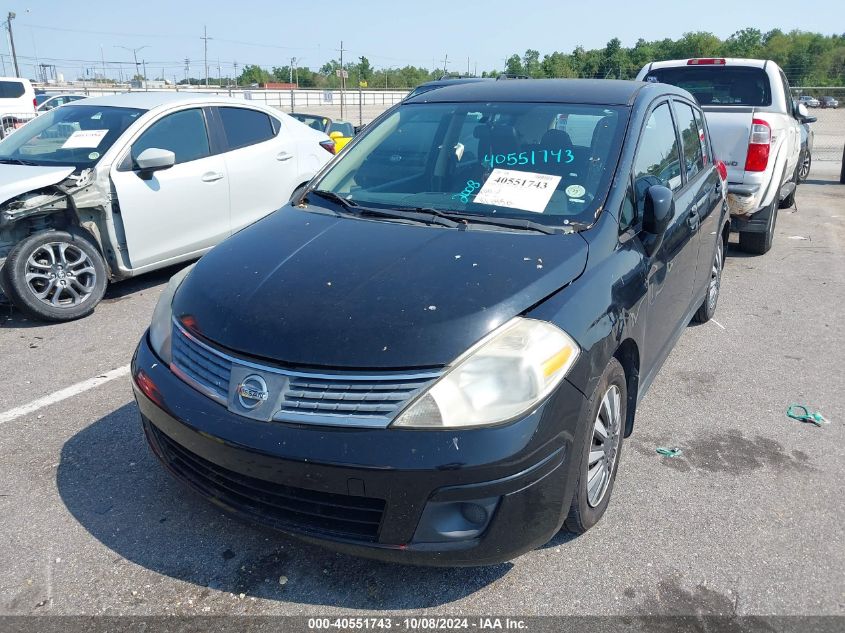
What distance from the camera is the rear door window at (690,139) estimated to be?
4203 mm

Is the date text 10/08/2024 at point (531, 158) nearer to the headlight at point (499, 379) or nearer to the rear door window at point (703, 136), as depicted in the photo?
the headlight at point (499, 379)

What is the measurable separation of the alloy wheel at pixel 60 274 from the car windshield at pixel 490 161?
2.72m

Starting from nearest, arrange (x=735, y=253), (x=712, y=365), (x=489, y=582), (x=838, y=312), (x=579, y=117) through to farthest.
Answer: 1. (x=489, y=582)
2. (x=579, y=117)
3. (x=712, y=365)
4. (x=838, y=312)
5. (x=735, y=253)

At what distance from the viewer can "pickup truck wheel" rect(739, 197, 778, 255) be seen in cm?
739

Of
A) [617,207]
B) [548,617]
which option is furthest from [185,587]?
[617,207]

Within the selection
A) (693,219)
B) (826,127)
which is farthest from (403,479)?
(826,127)

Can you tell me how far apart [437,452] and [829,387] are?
3.29 metres

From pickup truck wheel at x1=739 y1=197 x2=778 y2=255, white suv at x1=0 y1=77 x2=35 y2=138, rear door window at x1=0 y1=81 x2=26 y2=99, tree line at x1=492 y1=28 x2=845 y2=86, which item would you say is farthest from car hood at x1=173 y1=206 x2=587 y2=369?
tree line at x1=492 y1=28 x2=845 y2=86

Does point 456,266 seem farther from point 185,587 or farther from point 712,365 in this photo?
point 712,365

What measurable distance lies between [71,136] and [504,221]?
4.49 m

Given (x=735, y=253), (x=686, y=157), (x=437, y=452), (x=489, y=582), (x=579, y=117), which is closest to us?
(x=437, y=452)

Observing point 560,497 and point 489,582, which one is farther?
point 489,582

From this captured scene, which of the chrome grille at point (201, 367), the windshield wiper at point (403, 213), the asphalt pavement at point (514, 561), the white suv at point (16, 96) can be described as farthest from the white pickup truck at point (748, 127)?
the white suv at point (16, 96)

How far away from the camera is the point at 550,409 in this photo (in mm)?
2254
